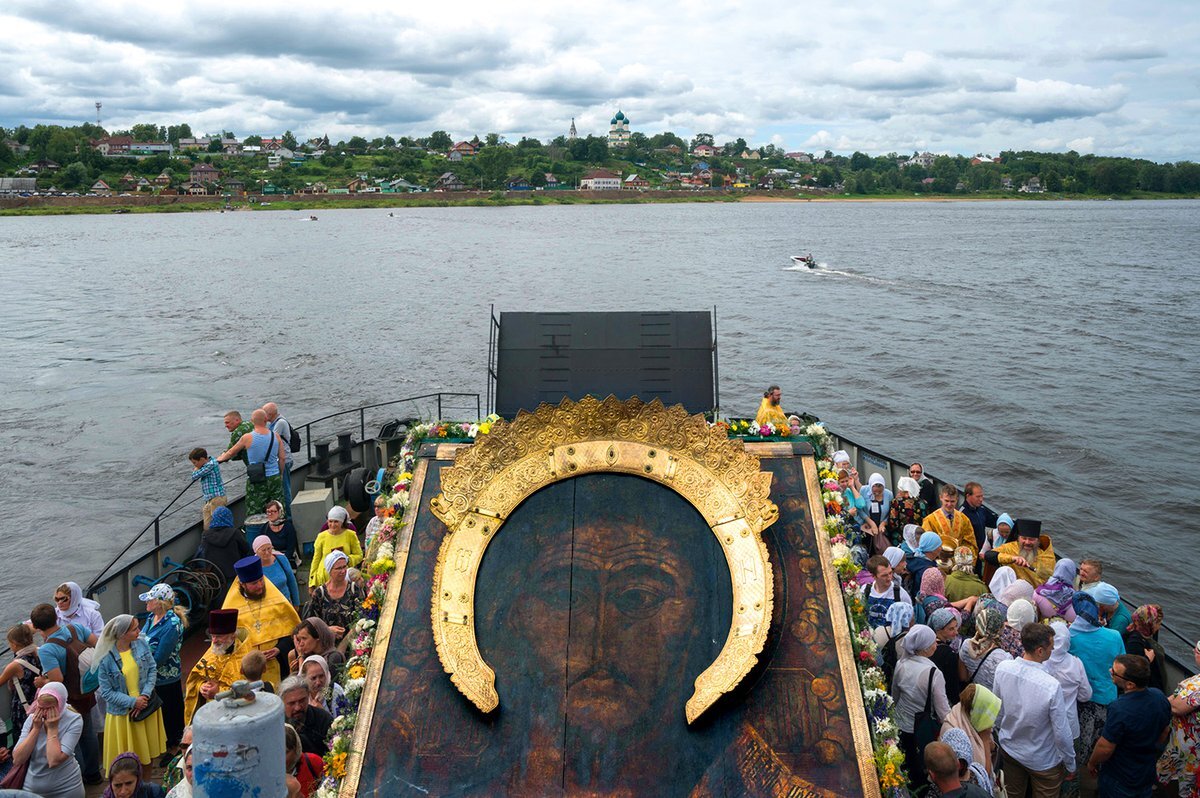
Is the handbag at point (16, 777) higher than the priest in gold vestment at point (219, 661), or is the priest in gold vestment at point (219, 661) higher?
the priest in gold vestment at point (219, 661)

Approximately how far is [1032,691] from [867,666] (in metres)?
1.12

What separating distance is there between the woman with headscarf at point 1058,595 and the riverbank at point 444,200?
475 ft

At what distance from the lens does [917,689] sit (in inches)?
259

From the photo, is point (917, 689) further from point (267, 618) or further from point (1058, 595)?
point (267, 618)

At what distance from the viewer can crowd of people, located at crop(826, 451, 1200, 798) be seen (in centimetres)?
630

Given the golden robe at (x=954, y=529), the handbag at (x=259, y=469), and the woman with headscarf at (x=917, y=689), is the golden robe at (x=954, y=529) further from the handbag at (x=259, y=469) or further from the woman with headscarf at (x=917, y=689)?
the handbag at (x=259, y=469)

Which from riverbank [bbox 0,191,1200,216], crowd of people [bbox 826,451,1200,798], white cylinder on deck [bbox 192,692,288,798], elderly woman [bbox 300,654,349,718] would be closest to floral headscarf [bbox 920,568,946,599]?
crowd of people [bbox 826,451,1200,798]

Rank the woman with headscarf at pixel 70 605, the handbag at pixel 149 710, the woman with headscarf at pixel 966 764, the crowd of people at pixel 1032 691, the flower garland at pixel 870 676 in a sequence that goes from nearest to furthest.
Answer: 1. the woman with headscarf at pixel 966 764
2. the flower garland at pixel 870 676
3. the crowd of people at pixel 1032 691
4. the handbag at pixel 149 710
5. the woman with headscarf at pixel 70 605

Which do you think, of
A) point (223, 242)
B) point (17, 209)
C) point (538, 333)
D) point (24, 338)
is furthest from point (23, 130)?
point (538, 333)

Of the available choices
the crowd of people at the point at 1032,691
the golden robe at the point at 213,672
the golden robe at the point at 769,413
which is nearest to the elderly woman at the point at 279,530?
the golden robe at the point at 213,672

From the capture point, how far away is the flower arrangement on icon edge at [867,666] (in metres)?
6.05

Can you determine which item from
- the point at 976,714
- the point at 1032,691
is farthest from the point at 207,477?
the point at 1032,691

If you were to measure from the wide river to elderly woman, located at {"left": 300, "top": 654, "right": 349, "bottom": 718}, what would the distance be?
48.9 feet

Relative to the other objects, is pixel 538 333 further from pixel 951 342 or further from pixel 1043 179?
pixel 1043 179
